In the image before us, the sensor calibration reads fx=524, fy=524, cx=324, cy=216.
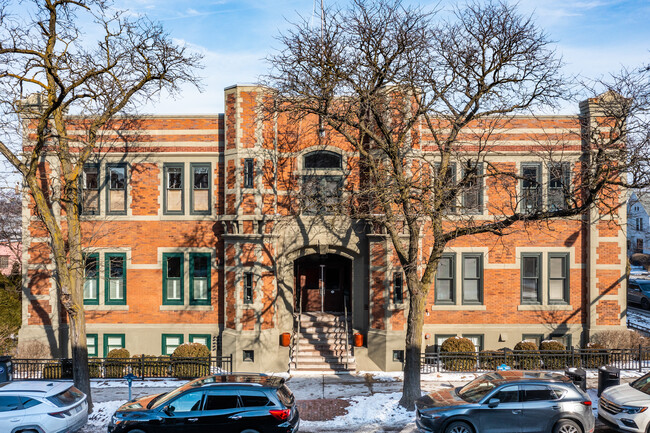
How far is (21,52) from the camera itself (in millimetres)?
14320

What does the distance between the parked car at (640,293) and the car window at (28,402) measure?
1392 inches

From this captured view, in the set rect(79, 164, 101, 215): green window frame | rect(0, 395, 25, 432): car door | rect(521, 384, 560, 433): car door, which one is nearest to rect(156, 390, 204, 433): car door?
rect(0, 395, 25, 432): car door

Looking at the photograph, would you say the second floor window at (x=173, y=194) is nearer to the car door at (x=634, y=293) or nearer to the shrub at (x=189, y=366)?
the shrub at (x=189, y=366)

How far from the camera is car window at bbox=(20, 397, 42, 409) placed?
40.5 feet

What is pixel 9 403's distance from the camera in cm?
1239

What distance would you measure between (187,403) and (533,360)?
41.2 ft

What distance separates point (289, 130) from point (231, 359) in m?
8.95

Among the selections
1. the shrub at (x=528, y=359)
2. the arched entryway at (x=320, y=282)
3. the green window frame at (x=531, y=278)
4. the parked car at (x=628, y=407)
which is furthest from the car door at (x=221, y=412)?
the green window frame at (x=531, y=278)

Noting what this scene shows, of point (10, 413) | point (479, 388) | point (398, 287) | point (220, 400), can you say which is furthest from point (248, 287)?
point (479, 388)

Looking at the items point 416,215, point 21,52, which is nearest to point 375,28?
point 416,215

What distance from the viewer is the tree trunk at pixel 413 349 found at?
14898 millimetres

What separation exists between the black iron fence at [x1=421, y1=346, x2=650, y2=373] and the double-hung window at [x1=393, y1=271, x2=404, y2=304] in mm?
2228

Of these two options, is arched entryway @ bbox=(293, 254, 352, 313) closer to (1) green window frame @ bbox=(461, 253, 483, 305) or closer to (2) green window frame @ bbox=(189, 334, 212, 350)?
(2) green window frame @ bbox=(189, 334, 212, 350)

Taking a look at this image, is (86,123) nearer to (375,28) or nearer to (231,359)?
(231,359)
